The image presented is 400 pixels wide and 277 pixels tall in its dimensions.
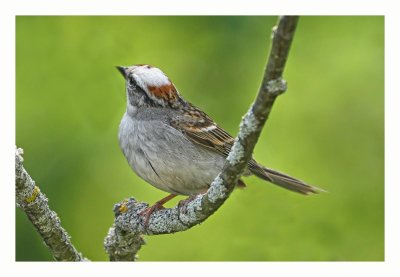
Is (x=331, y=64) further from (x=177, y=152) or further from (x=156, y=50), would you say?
(x=177, y=152)

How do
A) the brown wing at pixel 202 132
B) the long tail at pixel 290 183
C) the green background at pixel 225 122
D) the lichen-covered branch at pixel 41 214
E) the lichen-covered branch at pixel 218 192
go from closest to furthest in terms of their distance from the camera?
the lichen-covered branch at pixel 218 192, the lichen-covered branch at pixel 41 214, the brown wing at pixel 202 132, the long tail at pixel 290 183, the green background at pixel 225 122

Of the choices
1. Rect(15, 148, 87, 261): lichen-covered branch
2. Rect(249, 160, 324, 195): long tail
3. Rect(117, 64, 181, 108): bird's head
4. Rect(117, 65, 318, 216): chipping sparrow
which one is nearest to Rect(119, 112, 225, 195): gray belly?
Rect(117, 65, 318, 216): chipping sparrow

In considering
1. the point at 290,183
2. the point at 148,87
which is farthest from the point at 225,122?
the point at 148,87

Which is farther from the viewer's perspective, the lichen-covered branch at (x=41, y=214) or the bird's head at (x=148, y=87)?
the bird's head at (x=148, y=87)

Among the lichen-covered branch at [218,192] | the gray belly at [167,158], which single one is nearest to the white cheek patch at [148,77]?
the gray belly at [167,158]

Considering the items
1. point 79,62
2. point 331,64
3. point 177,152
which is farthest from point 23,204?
point 331,64

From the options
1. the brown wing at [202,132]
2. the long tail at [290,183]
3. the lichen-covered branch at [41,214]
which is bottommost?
the lichen-covered branch at [41,214]

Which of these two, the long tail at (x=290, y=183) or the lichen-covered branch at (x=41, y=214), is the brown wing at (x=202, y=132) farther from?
the lichen-covered branch at (x=41, y=214)

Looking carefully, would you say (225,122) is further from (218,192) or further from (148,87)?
(218,192)

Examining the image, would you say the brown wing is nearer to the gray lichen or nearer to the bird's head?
the bird's head
